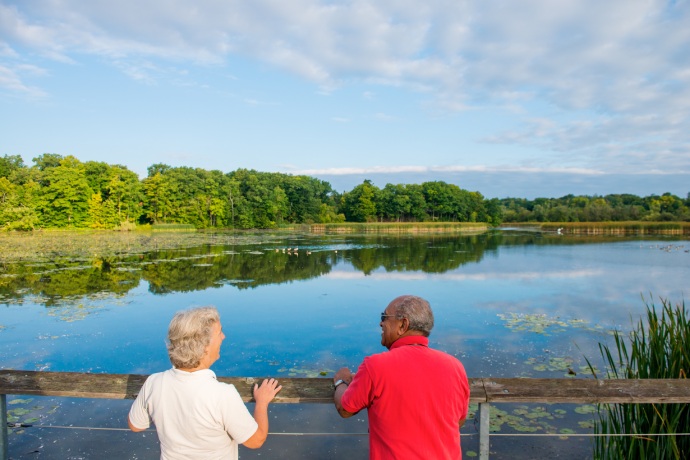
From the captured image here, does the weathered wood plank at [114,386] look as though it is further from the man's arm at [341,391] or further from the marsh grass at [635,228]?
the marsh grass at [635,228]

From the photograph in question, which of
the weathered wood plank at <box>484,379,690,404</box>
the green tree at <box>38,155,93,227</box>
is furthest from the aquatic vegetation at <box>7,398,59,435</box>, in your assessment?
the green tree at <box>38,155,93,227</box>

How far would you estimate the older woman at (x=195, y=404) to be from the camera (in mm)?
1670

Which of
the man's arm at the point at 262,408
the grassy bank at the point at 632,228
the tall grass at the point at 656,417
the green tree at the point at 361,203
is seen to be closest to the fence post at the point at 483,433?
the man's arm at the point at 262,408

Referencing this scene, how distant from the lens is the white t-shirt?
1669 mm

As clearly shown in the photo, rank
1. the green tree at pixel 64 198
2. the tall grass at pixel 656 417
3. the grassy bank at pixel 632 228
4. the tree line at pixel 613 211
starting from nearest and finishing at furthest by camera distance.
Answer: the tall grass at pixel 656 417 → the green tree at pixel 64 198 → the grassy bank at pixel 632 228 → the tree line at pixel 613 211

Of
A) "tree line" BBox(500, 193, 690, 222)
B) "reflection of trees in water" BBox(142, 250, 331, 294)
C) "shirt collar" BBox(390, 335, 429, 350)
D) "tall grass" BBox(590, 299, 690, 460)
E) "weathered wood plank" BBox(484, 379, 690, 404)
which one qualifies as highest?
"tree line" BBox(500, 193, 690, 222)

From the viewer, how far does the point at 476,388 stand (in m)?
2.03

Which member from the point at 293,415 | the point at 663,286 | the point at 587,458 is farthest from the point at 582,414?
the point at 663,286

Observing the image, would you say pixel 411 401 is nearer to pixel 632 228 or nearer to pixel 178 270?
pixel 178 270

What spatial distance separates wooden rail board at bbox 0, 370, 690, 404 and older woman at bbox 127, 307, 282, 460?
28 centimetres

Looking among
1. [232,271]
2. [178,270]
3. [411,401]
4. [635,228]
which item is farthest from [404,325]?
[635,228]

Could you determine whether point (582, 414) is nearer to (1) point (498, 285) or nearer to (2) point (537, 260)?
(1) point (498, 285)

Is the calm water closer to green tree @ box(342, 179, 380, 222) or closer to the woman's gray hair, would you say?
the woman's gray hair

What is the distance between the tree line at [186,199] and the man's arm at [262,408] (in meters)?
49.8
